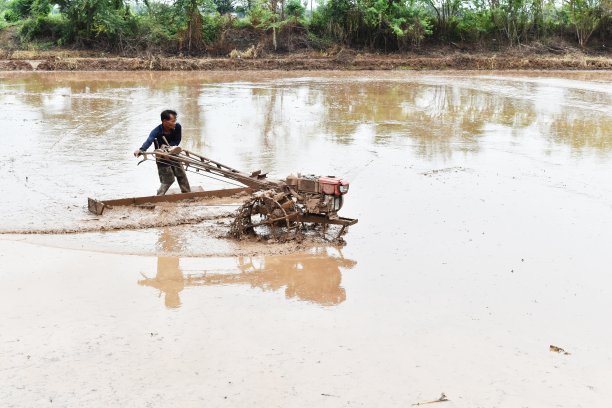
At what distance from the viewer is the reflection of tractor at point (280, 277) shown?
6.52 metres

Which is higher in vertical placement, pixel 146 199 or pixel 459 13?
pixel 459 13

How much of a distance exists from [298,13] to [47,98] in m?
17.3

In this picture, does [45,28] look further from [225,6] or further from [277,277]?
[277,277]

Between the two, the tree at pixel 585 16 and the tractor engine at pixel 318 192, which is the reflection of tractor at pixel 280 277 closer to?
the tractor engine at pixel 318 192

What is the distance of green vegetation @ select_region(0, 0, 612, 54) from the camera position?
3073 centimetres

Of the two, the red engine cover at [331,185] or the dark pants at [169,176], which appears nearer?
the red engine cover at [331,185]

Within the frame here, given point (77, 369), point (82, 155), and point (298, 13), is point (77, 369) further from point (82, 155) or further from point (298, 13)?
point (298, 13)

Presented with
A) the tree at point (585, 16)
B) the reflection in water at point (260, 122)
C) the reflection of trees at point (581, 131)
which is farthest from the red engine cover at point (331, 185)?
the tree at point (585, 16)

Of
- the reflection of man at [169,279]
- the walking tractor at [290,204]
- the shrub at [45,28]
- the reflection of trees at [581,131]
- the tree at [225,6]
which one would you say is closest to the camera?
the reflection of man at [169,279]

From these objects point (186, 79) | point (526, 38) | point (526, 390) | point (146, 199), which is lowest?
point (526, 390)

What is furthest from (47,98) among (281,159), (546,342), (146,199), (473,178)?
(546,342)

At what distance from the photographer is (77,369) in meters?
5.00

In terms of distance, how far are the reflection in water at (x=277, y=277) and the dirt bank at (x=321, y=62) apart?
22024 millimetres

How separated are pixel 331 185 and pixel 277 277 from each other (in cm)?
122
